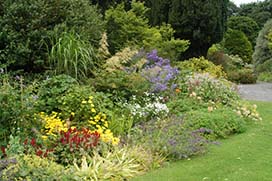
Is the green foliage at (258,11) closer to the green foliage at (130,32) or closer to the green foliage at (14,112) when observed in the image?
the green foliage at (130,32)

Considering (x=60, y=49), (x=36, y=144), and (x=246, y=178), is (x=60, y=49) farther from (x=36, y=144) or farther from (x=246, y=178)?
(x=246, y=178)

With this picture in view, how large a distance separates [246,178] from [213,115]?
2.86 metres

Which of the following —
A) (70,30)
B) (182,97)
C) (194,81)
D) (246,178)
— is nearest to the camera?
(246,178)

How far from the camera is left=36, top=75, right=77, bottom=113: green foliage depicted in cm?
694

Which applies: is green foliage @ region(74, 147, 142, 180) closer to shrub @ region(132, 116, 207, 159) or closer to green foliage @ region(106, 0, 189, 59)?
shrub @ region(132, 116, 207, 159)

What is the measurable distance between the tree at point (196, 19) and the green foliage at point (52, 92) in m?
10.00

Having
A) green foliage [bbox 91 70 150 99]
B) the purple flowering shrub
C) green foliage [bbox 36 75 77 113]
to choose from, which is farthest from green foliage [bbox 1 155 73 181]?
the purple flowering shrub

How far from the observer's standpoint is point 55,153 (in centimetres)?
543

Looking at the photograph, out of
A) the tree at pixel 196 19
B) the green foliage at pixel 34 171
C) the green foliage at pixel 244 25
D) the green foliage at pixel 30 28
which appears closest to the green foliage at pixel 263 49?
the green foliage at pixel 244 25

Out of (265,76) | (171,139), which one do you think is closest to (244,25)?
(265,76)

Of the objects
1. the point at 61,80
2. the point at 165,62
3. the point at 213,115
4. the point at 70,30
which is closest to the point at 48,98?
the point at 61,80

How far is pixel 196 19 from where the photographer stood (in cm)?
1675

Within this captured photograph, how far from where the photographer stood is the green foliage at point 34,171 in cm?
439

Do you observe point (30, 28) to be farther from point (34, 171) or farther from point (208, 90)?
point (34, 171)
